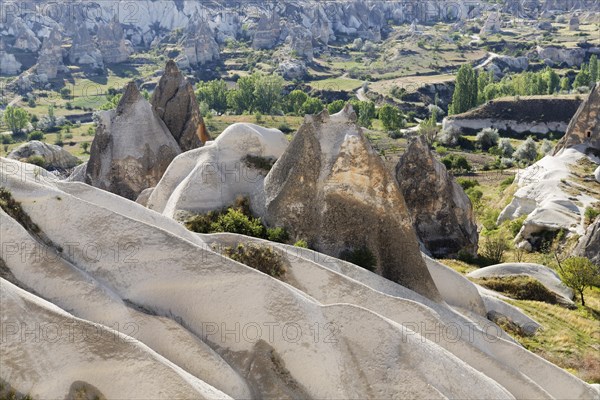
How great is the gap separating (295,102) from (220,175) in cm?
9997

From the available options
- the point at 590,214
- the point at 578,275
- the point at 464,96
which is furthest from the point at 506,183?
the point at 464,96

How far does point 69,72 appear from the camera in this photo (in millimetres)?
188250

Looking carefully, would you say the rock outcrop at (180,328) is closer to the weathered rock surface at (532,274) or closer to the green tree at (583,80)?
the weathered rock surface at (532,274)

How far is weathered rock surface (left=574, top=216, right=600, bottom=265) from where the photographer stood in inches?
1823

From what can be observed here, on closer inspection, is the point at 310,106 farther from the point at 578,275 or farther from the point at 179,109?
the point at 578,275

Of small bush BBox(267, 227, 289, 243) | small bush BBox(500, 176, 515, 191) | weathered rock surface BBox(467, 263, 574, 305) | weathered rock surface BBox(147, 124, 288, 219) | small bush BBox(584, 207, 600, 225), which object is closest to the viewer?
small bush BBox(267, 227, 289, 243)

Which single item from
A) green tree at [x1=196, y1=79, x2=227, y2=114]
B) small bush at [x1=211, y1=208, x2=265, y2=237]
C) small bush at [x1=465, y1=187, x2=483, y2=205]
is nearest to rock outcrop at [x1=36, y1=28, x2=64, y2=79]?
green tree at [x1=196, y1=79, x2=227, y2=114]

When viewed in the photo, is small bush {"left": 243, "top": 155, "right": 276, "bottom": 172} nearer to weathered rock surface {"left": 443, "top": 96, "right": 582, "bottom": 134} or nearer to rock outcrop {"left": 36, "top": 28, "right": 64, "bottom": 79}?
weathered rock surface {"left": 443, "top": 96, "right": 582, "bottom": 134}

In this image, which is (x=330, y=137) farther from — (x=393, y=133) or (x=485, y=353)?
(x=393, y=133)

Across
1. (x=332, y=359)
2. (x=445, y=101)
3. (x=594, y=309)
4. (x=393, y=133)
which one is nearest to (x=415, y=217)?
(x=594, y=309)

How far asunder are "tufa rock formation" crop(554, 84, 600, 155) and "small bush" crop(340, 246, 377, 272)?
164 ft

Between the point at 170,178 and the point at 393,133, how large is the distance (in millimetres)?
81684

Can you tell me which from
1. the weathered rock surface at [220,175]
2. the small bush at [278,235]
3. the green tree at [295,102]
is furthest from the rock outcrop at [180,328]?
the green tree at [295,102]

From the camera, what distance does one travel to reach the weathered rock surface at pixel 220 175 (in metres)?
31.6
